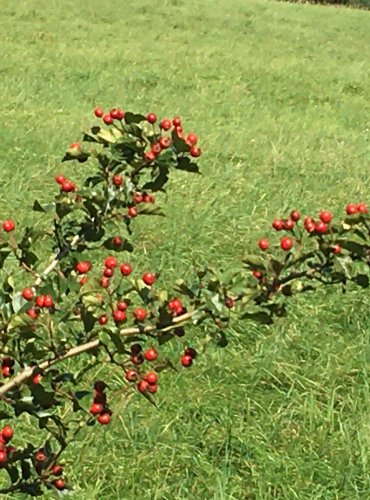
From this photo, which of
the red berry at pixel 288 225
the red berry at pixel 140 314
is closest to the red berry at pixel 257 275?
the red berry at pixel 288 225

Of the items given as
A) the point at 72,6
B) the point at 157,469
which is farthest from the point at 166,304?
the point at 72,6

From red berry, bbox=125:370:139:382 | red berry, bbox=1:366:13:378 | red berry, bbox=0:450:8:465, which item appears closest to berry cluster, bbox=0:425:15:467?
red berry, bbox=0:450:8:465

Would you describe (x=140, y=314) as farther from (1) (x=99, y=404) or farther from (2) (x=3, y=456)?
(2) (x=3, y=456)

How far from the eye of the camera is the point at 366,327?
14.4 ft

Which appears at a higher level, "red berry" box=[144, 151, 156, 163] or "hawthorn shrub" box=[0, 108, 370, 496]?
"red berry" box=[144, 151, 156, 163]

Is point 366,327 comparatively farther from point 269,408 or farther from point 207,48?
point 207,48

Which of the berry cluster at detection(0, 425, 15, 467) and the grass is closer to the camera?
the berry cluster at detection(0, 425, 15, 467)

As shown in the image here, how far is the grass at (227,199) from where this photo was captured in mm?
3213

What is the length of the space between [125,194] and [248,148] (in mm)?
6003

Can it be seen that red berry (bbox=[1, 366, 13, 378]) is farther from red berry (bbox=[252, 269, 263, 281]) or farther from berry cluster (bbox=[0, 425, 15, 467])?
red berry (bbox=[252, 269, 263, 281])

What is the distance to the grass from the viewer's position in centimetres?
321

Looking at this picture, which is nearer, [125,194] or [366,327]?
[125,194]

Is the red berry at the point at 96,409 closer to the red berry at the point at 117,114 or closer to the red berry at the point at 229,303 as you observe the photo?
the red berry at the point at 229,303

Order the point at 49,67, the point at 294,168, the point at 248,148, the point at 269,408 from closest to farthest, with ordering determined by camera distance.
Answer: the point at 269,408 < the point at 294,168 < the point at 248,148 < the point at 49,67
